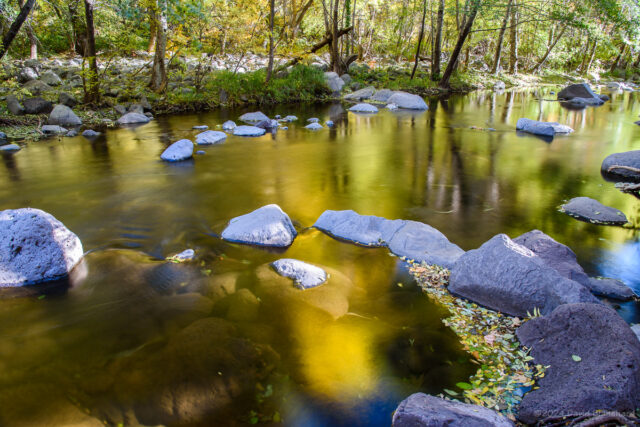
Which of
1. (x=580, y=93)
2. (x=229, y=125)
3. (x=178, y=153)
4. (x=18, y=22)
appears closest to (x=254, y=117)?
(x=229, y=125)

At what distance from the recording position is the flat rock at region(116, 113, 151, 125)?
12617mm

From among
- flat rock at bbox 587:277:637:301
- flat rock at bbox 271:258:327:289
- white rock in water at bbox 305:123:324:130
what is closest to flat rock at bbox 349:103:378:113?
white rock in water at bbox 305:123:324:130

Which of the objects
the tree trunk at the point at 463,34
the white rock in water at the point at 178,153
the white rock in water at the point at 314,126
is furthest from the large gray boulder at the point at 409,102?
the white rock in water at the point at 178,153

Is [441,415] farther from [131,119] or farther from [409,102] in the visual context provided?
[409,102]

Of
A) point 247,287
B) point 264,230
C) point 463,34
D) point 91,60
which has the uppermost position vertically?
point 463,34

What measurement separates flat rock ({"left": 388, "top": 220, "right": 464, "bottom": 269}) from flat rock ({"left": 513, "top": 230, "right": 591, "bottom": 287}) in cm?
68

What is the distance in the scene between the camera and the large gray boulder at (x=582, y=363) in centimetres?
231

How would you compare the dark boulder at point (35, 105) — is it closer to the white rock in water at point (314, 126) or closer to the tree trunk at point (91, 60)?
the tree trunk at point (91, 60)

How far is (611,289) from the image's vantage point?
12.3ft

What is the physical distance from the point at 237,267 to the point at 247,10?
13.6 meters

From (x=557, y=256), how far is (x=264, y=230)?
3.00 metres

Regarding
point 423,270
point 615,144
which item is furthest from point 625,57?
point 423,270

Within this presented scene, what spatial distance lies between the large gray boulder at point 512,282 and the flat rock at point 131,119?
11.7 metres

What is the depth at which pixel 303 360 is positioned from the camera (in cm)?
309
